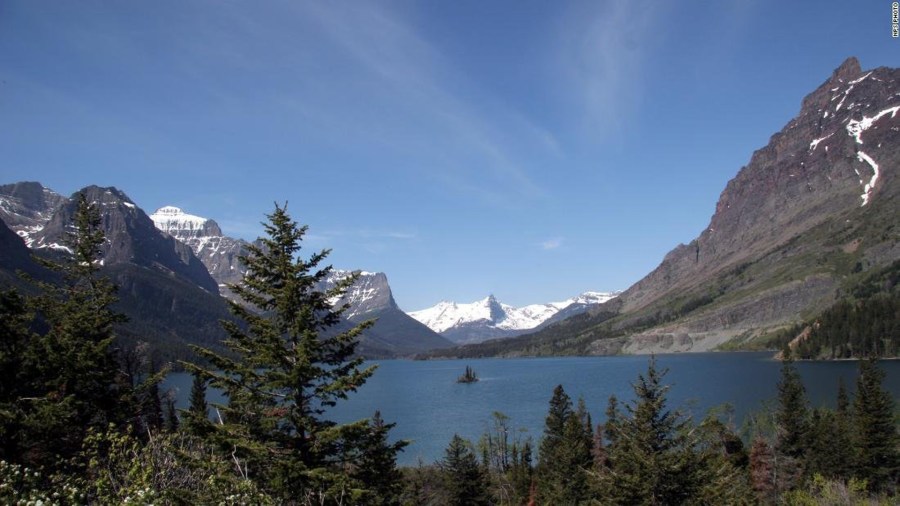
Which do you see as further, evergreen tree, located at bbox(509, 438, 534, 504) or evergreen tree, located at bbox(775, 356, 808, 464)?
evergreen tree, located at bbox(509, 438, 534, 504)

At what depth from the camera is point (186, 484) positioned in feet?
47.2

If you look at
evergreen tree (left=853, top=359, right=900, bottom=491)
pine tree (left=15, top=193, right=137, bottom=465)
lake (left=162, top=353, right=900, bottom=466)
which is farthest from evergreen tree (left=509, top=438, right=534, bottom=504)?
pine tree (left=15, top=193, right=137, bottom=465)

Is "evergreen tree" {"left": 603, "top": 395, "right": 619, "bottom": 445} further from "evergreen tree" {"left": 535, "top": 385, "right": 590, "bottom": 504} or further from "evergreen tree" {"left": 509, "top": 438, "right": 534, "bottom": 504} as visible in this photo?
"evergreen tree" {"left": 509, "top": 438, "right": 534, "bottom": 504}

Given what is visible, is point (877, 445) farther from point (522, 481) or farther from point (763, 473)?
point (522, 481)

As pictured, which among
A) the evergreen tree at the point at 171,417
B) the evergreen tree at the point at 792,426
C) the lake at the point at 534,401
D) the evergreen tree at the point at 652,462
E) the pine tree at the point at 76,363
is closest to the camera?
the pine tree at the point at 76,363

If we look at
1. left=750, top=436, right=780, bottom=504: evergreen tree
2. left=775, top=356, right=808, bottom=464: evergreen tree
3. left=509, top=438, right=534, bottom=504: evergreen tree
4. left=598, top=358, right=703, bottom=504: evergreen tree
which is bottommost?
left=509, top=438, right=534, bottom=504: evergreen tree

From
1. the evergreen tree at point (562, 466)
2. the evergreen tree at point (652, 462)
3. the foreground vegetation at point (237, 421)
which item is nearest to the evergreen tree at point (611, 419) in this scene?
the evergreen tree at point (562, 466)

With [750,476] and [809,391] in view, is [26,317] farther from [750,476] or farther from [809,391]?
[809,391]

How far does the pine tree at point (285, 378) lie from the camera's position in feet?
56.1

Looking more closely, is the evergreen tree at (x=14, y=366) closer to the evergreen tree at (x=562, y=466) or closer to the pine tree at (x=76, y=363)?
the pine tree at (x=76, y=363)

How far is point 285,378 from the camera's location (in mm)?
17750

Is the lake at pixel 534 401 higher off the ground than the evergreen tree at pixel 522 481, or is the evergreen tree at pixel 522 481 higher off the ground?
A: the lake at pixel 534 401

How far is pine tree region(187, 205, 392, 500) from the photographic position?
674 inches

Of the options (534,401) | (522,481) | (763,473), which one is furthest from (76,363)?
(534,401)
